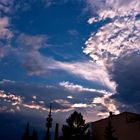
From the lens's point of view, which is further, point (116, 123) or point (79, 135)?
point (79, 135)

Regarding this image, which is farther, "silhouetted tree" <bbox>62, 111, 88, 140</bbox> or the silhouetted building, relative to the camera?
"silhouetted tree" <bbox>62, 111, 88, 140</bbox>

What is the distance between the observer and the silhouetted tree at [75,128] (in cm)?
6675

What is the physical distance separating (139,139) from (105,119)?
41.2 ft

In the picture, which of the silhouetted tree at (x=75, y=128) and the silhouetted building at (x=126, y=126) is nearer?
the silhouetted building at (x=126, y=126)

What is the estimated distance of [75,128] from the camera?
67.5 m

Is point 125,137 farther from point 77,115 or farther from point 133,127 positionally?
point 77,115

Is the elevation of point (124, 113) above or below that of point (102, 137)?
above

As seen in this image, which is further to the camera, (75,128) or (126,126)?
(75,128)

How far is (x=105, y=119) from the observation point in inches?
2470

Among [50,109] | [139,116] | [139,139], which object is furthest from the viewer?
[50,109]

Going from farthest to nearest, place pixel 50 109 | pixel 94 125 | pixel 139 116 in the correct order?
pixel 94 125, pixel 50 109, pixel 139 116

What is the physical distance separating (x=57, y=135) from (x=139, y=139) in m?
24.8

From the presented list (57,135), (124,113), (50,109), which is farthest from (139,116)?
(57,135)

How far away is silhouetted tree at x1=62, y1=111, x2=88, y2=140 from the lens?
219ft
